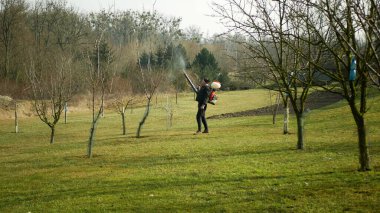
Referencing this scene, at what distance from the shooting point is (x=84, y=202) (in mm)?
6840

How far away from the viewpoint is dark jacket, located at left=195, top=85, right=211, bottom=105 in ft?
53.7

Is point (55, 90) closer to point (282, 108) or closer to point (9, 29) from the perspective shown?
point (282, 108)

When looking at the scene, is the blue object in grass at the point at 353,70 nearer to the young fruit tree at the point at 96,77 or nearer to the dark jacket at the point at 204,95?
the young fruit tree at the point at 96,77

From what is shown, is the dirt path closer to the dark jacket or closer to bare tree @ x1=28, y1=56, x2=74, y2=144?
bare tree @ x1=28, y1=56, x2=74, y2=144

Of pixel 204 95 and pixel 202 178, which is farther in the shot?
pixel 204 95

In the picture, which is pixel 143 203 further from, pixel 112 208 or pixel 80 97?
pixel 80 97

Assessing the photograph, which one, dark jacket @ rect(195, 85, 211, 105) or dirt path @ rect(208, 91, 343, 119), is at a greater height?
dark jacket @ rect(195, 85, 211, 105)

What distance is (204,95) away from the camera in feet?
54.0

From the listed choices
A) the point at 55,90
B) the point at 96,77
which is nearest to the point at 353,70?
the point at 96,77

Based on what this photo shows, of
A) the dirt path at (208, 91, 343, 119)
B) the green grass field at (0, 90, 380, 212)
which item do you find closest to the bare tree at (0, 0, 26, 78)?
the dirt path at (208, 91, 343, 119)

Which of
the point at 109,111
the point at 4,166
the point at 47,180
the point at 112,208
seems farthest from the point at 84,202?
the point at 109,111

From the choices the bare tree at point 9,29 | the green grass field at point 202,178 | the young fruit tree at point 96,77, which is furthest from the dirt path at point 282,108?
the bare tree at point 9,29

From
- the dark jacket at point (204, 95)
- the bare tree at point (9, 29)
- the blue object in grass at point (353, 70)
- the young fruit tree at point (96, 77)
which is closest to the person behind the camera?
the blue object in grass at point (353, 70)

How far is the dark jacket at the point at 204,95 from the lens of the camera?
53.7ft
